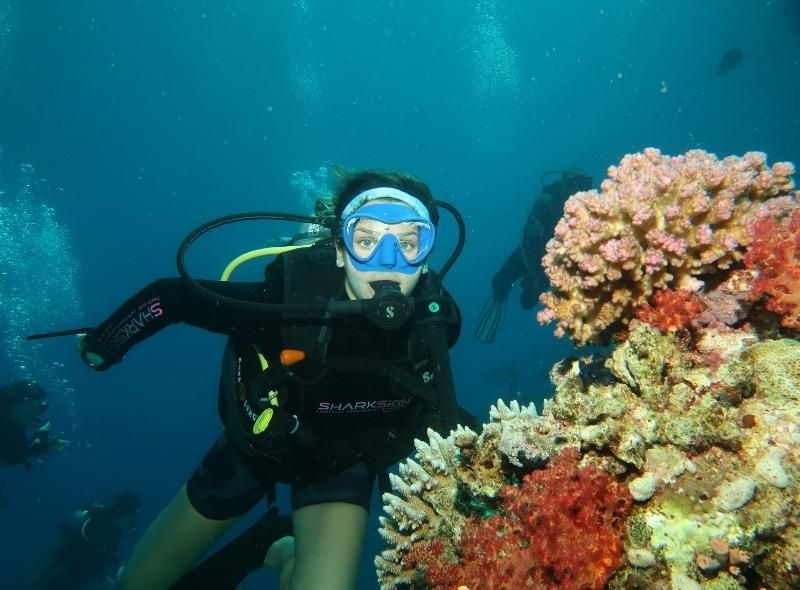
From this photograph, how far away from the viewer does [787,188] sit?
2.32 m

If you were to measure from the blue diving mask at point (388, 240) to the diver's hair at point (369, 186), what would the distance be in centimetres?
30

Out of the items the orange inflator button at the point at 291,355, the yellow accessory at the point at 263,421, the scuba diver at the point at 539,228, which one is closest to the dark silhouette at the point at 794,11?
the scuba diver at the point at 539,228

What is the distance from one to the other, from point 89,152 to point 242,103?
2466 centimetres

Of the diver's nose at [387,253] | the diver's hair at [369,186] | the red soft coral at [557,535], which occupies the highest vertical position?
the diver's hair at [369,186]

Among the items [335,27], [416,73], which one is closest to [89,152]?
[335,27]

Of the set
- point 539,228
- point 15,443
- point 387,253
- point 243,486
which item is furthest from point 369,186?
point 15,443

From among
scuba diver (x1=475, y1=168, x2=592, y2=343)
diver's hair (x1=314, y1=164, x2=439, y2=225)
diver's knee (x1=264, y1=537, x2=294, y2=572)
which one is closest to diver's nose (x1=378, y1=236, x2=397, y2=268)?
diver's hair (x1=314, y1=164, x2=439, y2=225)

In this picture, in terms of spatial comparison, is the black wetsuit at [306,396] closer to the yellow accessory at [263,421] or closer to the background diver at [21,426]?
the yellow accessory at [263,421]

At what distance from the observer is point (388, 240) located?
12.0 feet

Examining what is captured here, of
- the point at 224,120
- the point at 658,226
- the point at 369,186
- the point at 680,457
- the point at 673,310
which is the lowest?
the point at 680,457

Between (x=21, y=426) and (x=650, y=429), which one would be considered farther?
(x=21, y=426)

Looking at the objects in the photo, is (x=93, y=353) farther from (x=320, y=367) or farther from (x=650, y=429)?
(x=650, y=429)

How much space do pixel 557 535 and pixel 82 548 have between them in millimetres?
14946

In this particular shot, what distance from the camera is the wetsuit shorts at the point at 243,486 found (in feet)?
12.9
